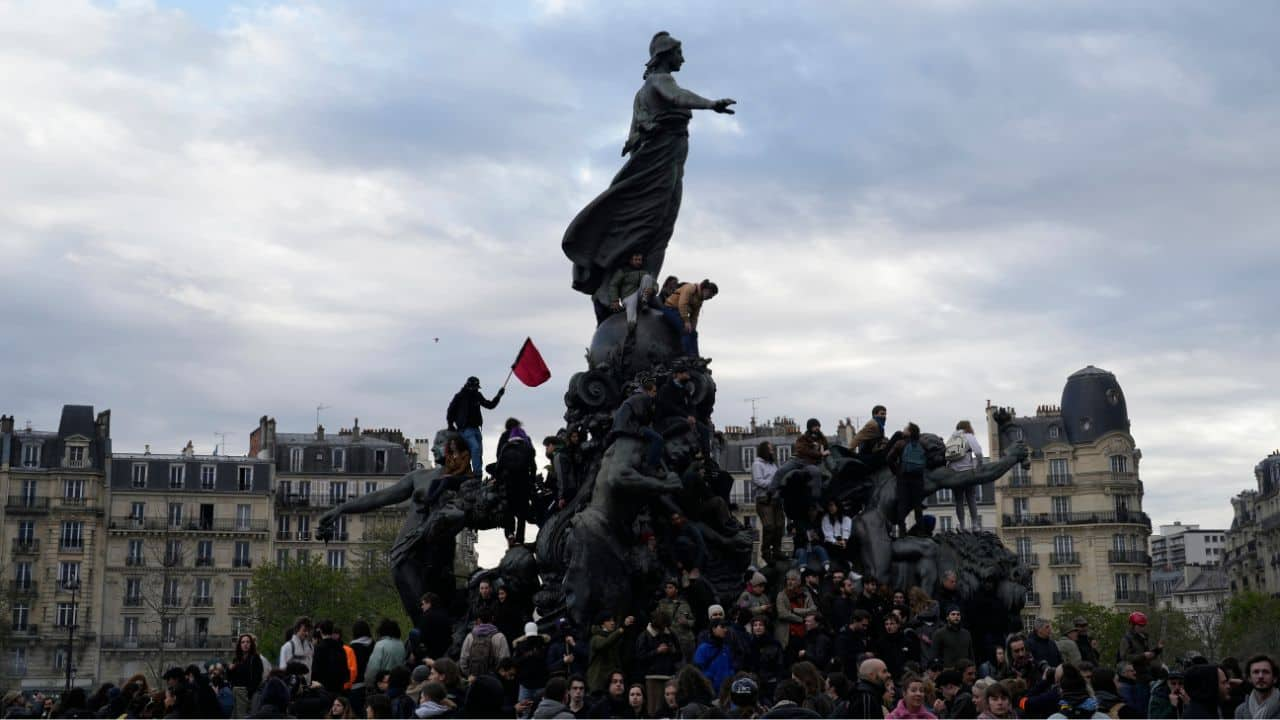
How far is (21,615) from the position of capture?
82562 millimetres

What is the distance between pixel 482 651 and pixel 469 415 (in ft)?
21.4

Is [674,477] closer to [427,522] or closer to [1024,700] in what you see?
[427,522]

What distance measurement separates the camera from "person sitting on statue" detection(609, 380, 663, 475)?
23.8m

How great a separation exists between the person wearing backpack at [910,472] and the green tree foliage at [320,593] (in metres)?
46.3

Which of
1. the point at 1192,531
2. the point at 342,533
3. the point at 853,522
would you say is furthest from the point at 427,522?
the point at 1192,531

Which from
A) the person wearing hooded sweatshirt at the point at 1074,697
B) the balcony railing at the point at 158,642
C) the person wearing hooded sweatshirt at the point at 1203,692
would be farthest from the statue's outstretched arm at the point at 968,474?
the balcony railing at the point at 158,642

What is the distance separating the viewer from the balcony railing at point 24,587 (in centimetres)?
8238

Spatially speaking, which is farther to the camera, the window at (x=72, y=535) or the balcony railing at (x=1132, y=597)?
the window at (x=72, y=535)

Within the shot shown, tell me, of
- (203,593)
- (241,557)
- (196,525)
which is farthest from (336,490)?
(203,593)

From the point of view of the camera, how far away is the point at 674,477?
23.8m

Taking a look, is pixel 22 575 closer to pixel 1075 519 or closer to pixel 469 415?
pixel 1075 519

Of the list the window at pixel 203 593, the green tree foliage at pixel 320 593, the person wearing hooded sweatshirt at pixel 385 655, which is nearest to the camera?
the person wearing hooded sweatshirt at pixel 385 655

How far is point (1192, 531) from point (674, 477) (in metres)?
154

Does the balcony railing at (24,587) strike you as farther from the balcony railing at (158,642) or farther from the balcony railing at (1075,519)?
the balcony railing at (1075,519)
